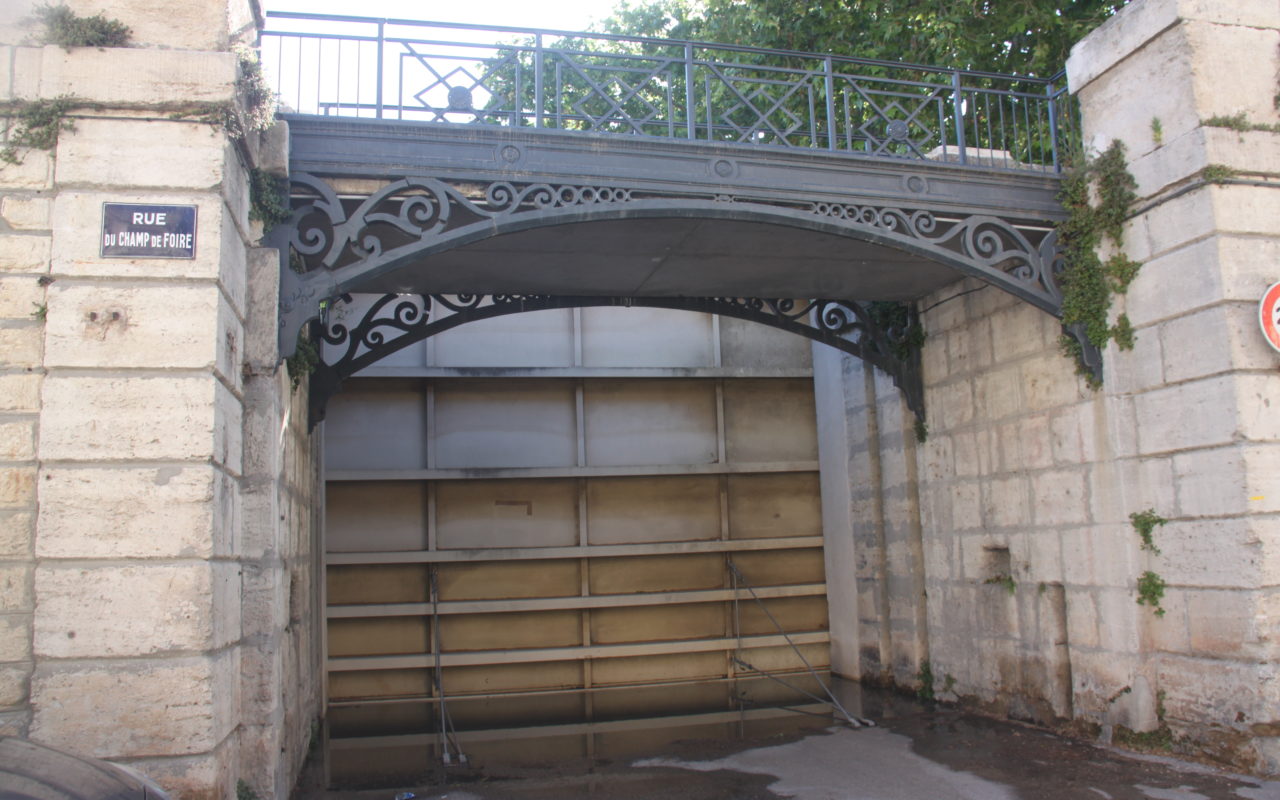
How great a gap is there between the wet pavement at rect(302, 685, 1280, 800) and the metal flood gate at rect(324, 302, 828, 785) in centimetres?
188

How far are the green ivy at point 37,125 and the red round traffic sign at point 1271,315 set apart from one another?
22.0 ft

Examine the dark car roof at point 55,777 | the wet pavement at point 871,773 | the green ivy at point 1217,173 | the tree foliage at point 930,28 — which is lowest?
the wet pavement at point 871,773

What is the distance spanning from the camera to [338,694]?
32.5ft

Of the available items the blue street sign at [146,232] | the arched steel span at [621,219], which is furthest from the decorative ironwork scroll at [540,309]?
the blue street sign at [146,232]

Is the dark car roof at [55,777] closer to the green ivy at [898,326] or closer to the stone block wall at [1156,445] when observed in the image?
the stone block wall at [1156,445]

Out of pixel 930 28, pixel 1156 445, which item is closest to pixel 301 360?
pixel 1156 445

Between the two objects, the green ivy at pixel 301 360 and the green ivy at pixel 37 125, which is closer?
the green ivy at pixel 37 125

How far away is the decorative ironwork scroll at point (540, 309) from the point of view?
794 cm

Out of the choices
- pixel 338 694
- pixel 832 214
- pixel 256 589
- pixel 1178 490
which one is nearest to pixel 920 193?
pixel 832 214

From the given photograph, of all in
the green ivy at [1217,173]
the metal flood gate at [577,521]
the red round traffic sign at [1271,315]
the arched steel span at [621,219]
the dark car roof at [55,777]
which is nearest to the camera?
the dark car roof at [55,777]

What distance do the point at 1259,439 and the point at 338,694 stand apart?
26.6 ft

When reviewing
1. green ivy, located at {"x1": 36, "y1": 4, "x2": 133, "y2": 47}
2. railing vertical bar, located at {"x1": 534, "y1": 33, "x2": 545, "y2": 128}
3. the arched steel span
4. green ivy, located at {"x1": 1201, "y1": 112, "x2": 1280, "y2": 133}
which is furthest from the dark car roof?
green ivy, located at {"x1": 1201, "y1": 112, "x2": 1280, "y2": 133}

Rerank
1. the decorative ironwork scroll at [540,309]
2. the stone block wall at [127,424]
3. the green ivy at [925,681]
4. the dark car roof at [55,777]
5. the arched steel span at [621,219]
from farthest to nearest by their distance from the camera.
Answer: the green ivy at [925,681] < the decorative ironwork scroll at [540,309] < the arched steel span at [621,219] < the stone block wall at [127,424] < the dark car roof at [55,777]

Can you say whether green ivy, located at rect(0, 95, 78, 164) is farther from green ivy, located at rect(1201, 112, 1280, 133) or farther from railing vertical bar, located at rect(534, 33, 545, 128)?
green ivy, located at rect(1201, 112, 1280, 133)
